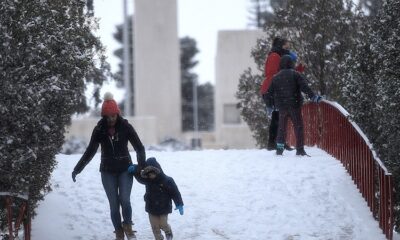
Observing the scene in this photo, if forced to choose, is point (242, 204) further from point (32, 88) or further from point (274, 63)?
point (32, 88)

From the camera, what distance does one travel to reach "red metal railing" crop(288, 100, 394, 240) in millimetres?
9438

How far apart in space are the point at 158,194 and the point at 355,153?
3272 mm

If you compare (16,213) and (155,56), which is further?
(155,56)

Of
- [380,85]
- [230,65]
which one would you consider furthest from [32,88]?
[230,65]

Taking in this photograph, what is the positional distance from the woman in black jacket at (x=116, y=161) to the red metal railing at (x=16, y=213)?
67 cm

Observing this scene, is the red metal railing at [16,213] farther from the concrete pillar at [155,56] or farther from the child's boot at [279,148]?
the concrete pillar at [155,56]

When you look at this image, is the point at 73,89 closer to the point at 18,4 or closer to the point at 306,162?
the point at 18,4

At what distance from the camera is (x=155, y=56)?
45.1m

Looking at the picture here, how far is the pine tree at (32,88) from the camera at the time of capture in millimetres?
8141

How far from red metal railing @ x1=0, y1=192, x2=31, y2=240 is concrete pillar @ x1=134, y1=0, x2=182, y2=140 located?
35.4 meters

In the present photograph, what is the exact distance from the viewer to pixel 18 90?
810 centimetres

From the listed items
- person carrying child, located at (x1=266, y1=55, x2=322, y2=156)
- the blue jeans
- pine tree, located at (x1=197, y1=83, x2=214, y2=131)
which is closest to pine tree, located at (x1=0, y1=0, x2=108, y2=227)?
the blue jeans

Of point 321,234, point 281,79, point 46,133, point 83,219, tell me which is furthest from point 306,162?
point 46,133

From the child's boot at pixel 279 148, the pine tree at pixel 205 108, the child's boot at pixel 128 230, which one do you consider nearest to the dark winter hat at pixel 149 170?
the child's boot at pixel 128 230
